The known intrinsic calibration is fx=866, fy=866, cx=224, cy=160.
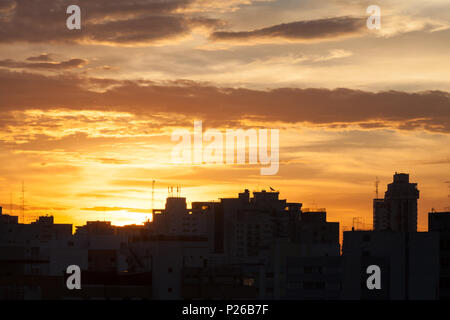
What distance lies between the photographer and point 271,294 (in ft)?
422

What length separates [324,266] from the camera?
126 metres

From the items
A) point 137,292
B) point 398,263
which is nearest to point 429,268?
point 398,263

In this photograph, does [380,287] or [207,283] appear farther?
[380,287]

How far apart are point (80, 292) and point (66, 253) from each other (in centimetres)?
4410
